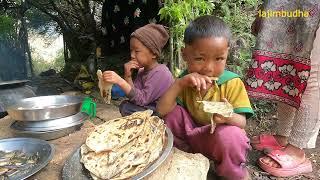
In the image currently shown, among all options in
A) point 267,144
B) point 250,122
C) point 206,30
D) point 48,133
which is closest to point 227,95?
point 206,30

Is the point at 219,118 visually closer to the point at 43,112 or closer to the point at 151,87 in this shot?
the point at 151,87

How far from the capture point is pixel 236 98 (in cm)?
226

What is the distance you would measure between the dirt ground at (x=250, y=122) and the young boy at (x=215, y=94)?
1.36 feet

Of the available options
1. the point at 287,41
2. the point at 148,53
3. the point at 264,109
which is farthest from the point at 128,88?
the point at 264,109

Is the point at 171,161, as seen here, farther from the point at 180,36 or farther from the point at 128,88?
the point at 180,36

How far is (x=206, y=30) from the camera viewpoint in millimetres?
2172

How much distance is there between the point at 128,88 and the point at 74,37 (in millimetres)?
4143

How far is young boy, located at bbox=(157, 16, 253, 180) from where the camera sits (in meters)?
2.15

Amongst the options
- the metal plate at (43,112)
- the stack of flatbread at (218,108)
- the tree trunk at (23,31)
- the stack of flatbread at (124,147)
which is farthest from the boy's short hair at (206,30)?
Result: the tree trunk at (23,31)

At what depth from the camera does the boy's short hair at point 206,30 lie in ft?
7.11

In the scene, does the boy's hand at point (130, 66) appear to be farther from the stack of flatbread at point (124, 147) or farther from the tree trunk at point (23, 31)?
the tree trunk at point (23, 31)

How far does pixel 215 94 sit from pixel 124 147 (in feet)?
2.47

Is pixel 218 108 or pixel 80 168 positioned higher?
pixel 218 108

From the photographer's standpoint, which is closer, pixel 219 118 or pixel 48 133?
pixel 219 118
